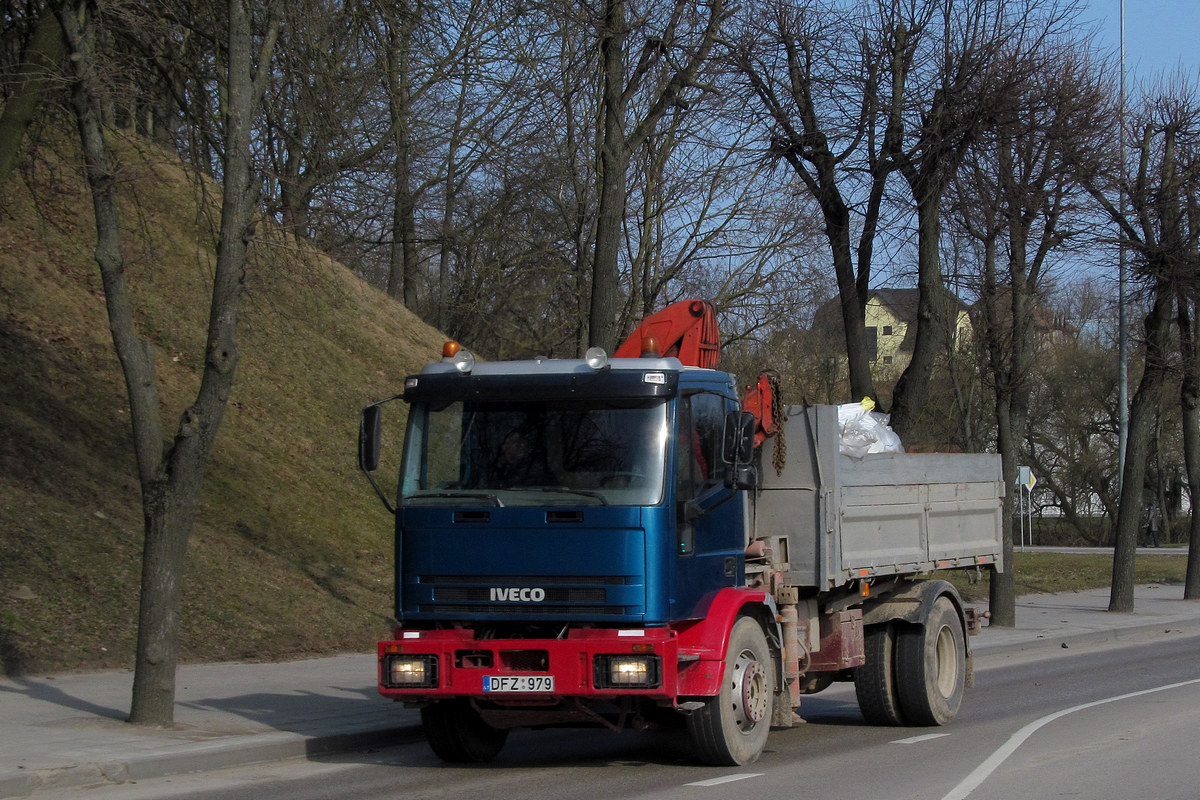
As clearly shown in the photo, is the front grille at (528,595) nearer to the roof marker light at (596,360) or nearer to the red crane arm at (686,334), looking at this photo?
the roof marker light at (596,360)

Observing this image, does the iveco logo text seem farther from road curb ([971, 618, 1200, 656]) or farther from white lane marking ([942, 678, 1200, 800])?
road curb ([971, 618, 1200, 656])

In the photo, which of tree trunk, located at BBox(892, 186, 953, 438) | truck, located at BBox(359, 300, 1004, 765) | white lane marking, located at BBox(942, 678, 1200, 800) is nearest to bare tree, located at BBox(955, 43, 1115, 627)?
tree trunk, located at BBox(892, 186, 953, 438)

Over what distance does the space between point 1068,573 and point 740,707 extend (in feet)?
89.1

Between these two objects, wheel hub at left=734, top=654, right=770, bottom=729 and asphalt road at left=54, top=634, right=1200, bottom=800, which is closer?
asphalt road at left=54, top=634, right=1200, bottom=800

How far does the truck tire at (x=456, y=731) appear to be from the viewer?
30.6 feet

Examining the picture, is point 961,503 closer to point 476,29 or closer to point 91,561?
point 476,29

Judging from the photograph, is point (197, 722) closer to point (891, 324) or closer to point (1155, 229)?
point (1155, 229)

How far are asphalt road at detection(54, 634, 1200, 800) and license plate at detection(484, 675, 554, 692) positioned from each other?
642 mm

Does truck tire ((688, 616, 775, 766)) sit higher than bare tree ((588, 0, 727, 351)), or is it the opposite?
bare tree ((588, 0, 727, 351))

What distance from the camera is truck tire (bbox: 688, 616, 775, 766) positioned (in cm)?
855

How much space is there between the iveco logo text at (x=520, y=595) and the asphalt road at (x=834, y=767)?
121 centimetres

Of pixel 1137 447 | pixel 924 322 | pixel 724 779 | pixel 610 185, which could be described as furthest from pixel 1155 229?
pixel 724 779

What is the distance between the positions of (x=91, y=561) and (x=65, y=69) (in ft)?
19.4

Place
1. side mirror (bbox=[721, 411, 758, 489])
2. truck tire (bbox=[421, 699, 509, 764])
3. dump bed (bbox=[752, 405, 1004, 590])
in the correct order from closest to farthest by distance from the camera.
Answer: side mirror (bbox=[721, 411, 758, 489]), truck tire (bbox=[421, 699, 509, 764]), dump bed (bbox=[752, 405, 1004, 590])
